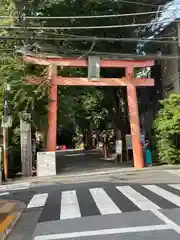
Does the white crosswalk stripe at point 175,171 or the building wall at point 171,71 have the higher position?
the building wall at point 171,71

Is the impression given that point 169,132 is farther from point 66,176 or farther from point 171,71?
point 171,71

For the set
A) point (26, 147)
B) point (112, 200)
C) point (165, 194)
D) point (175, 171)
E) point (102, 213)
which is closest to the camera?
point (102, 213)

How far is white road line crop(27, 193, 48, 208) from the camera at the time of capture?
12.7 metres

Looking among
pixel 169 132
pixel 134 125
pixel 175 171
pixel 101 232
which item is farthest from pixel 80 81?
pixel 101 232

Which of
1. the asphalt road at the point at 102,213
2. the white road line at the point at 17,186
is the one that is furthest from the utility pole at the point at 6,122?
the asphalt road at the point at 102,213

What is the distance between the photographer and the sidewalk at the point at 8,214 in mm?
8834

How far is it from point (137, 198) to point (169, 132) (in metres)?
12.3

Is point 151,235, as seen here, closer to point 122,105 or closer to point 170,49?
point 170,49

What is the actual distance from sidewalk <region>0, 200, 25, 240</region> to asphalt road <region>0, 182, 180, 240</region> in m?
0.16

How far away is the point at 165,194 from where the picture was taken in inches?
515

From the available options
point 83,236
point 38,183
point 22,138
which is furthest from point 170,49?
point 83,236

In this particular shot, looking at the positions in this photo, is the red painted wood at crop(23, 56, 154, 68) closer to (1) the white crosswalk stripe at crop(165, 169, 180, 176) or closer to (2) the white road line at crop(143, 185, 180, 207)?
(1) the white crosswalk stripe at crop(165, 169, 180, 176)

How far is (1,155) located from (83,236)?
14.9 m

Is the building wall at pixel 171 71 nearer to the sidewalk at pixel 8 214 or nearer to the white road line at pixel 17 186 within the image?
the white road line at pixel 17 186
